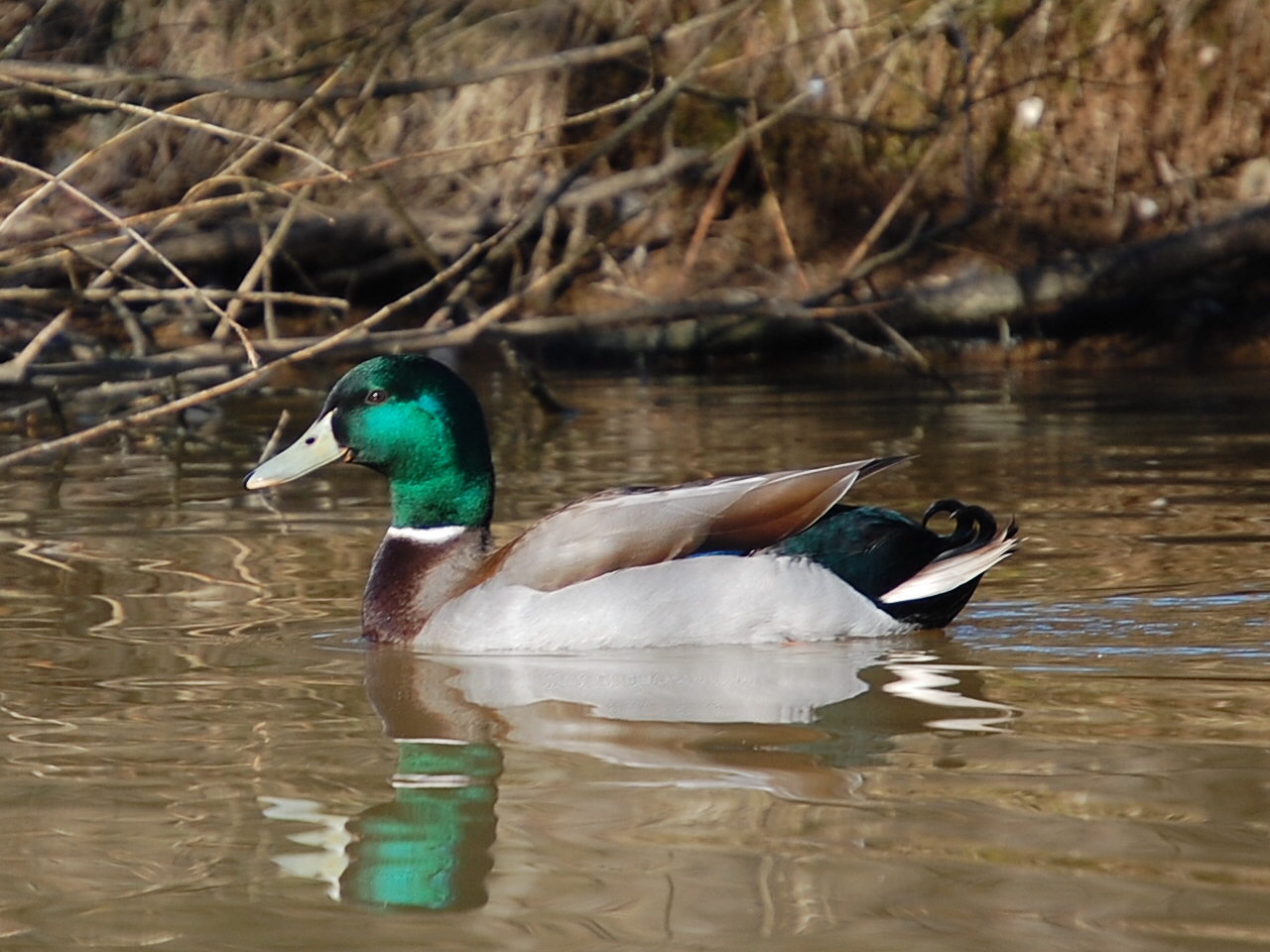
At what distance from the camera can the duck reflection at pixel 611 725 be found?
371 centimetres

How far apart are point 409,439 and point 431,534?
0.29 metres

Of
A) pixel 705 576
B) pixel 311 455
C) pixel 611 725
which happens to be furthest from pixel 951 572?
pixel 311 455

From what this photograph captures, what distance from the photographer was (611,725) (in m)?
4.65

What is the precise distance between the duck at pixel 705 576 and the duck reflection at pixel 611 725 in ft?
0.25

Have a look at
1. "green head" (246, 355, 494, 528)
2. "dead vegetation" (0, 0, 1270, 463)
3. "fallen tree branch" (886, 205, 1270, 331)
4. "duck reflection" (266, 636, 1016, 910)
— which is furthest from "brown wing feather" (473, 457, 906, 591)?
"fallen tree branch" (886, 205, 1270, 331)

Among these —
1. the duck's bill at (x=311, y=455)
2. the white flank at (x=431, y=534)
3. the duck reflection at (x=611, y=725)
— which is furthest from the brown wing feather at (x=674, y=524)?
the duck's bill at (x=311, y=455)

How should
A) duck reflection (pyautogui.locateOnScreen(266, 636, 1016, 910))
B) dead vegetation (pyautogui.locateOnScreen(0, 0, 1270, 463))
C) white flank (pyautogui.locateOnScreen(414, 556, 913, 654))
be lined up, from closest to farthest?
duck reflection (pyautogui.locateOnScreen(266, 636, 1016, 910)) < white flank (pyautogui.locateOnScreen(414, 556, 913, 654)) < dead vegetation (pyautogui.locateOnScreen(0, 0, 1270, 463))

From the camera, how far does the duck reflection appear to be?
12.2ft

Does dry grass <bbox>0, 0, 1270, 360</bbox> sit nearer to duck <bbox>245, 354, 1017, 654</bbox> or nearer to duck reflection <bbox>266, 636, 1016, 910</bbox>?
duck <bbox>245, 354, 1017, 654</bbox>

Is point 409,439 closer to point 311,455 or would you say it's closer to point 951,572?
point 311,455

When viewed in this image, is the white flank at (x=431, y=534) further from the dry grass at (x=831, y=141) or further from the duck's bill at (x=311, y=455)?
the dry grass at (x=831, y=141)

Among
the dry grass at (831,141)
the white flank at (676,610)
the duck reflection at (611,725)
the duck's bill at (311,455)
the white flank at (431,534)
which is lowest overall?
the duck reflection at (611,725)

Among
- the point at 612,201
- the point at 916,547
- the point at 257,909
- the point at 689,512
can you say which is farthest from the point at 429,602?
the point at 612,201

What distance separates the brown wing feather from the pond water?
27 cm
